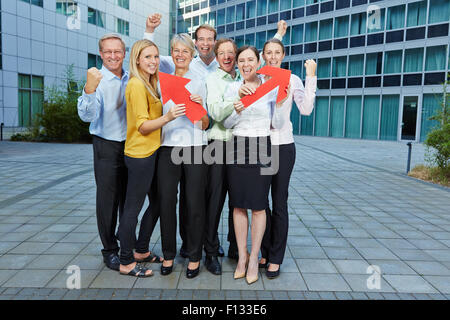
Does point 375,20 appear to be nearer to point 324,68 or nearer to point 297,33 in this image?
point 324,68

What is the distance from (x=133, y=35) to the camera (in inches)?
1545

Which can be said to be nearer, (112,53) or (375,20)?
(112,53)

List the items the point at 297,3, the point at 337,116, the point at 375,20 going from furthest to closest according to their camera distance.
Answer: the point at 297,3, the point at 337,116, the point at 375,20

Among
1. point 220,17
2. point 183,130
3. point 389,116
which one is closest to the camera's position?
point 183,130

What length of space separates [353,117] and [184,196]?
2478 cm

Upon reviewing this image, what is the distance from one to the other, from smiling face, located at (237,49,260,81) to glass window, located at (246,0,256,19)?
30204mm

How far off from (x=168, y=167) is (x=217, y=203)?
1.90 ft

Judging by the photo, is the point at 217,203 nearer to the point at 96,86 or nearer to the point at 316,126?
the point at 96,86

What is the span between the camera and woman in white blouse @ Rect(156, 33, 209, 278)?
3.25 m

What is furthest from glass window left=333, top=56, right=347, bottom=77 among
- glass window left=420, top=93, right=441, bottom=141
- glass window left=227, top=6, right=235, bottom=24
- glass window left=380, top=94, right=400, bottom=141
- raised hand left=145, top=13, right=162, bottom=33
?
raised hand left=145, top=13, right=162, bottom=33

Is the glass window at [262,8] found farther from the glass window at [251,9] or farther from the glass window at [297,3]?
the glass window at [297,3]

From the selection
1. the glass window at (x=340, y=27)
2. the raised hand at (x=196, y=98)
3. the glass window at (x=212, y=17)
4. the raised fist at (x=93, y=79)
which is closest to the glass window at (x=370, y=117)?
the glass window at (x=340, y=27)

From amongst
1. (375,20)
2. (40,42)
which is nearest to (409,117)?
(375,20)

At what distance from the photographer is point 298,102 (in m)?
3.52
